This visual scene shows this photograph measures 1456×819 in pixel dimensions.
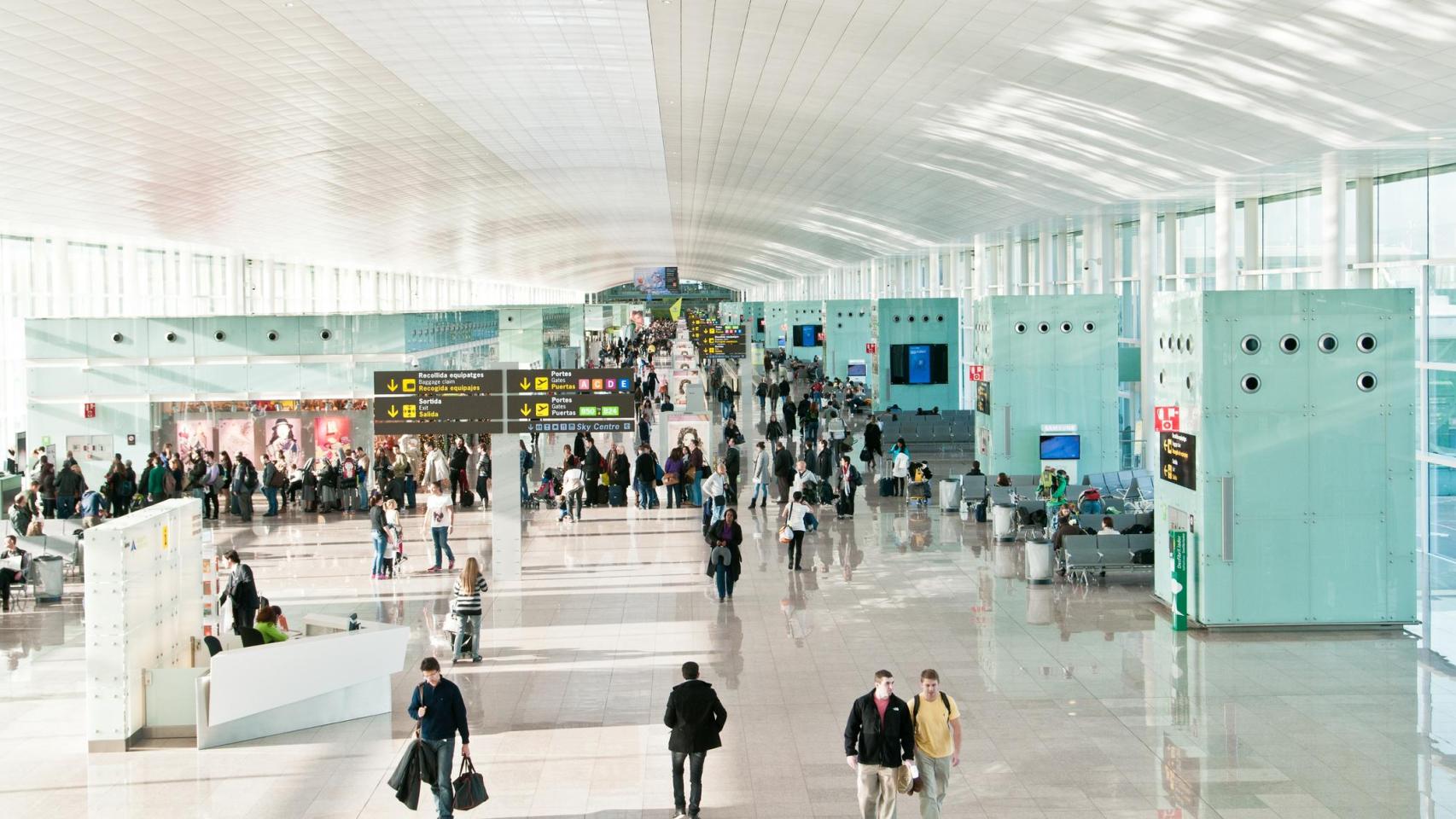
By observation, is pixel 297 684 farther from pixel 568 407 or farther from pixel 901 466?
pixel 901 466

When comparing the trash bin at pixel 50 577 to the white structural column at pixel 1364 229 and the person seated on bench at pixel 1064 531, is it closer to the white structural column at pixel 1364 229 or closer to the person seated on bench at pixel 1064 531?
the person seated on bench at pixel 1064 531

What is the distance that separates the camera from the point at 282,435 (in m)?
28.6

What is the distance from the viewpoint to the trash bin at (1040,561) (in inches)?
710

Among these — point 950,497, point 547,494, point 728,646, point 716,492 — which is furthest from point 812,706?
point 547,494

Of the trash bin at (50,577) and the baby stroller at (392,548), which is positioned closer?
the trash bin at (50,577)

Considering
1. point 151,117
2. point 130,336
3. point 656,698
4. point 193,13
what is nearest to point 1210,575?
point 656,698

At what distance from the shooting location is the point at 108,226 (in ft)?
124

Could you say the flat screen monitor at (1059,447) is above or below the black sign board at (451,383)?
below

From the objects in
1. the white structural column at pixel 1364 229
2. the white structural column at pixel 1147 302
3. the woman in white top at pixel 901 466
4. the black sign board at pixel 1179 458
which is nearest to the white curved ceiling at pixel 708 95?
the white structural column at pixel 1147 302

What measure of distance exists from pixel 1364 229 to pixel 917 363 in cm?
2161

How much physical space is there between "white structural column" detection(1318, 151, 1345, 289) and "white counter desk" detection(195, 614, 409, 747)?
1437cm

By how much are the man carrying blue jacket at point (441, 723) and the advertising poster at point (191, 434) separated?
67.3 ft

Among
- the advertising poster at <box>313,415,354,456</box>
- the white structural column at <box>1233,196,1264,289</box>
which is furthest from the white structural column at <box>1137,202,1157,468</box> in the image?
the advertising poster at <box>313,415,354,456</box>

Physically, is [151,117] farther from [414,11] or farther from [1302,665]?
[1302,665]
